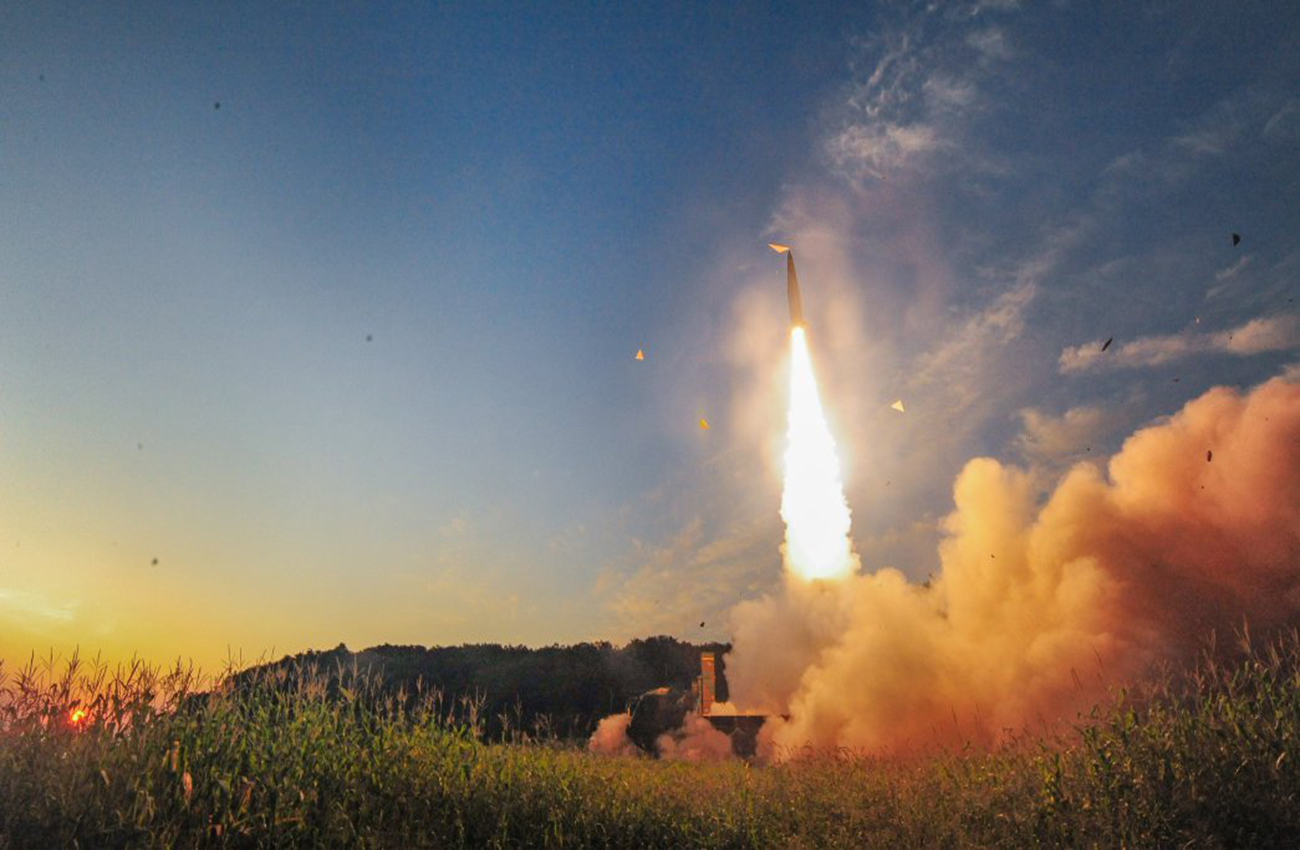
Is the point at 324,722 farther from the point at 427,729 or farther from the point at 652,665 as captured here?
the point at 652,665

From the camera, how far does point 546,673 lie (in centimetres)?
5959

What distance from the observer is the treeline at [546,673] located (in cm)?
5256

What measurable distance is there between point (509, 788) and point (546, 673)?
1950 inches

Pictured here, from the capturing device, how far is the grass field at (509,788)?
8.82 metres

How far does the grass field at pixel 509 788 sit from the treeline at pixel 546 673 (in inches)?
1295

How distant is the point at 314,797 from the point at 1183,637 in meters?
21.1

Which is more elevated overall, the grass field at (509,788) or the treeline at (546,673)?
the treeline at (546,673)

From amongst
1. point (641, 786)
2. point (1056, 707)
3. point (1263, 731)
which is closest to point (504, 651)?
point (1056, 707)

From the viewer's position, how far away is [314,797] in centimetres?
961

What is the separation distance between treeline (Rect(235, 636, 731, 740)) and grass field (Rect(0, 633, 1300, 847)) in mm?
32897

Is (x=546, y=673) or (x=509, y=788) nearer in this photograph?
(x=509, y=788)

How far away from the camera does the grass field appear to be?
28.9 ft

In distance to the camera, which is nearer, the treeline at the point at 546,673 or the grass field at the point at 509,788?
the grass field at the point at 509,788

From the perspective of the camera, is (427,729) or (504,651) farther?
(504,651)
